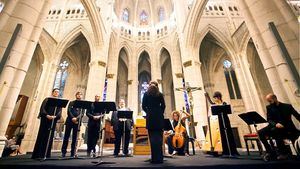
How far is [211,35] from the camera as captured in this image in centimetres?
1407

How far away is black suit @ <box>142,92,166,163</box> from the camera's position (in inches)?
121

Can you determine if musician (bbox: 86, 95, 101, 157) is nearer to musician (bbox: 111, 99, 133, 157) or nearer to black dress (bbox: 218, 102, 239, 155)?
musician (bbox: 111, 99, 133, 157)

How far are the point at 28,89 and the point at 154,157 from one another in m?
15.7

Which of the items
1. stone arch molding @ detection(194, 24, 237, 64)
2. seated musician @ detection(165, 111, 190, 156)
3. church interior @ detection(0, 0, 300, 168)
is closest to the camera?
church interior @ detection(0, 0, 300, 168)

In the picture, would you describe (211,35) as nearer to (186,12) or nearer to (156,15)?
(186,12)

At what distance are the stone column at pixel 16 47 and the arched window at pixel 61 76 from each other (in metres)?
12.8

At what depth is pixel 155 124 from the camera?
10.1 ft

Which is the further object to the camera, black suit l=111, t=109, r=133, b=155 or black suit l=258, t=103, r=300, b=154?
black suit l=111, t=109, r=133, b=155

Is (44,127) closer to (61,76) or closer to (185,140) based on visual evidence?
(185,140)

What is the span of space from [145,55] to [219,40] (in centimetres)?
994

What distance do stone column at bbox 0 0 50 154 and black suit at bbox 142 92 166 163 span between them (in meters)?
3.67

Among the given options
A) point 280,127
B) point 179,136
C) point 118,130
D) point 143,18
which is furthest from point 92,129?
point 143,18

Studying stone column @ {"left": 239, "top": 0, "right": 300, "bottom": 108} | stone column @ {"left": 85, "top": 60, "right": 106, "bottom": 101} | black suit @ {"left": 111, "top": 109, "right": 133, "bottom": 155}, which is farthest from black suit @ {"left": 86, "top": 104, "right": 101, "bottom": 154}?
stone column @ {"left": 85, "top": 60, "right": 106, "bottom": 101}

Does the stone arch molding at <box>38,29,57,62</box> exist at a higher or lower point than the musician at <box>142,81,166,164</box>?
higher
